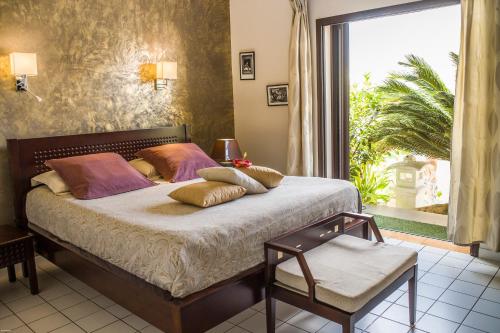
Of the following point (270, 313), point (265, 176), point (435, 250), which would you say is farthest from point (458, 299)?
point (265, 176)

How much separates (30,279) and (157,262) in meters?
1.45

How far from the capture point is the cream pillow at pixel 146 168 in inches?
148

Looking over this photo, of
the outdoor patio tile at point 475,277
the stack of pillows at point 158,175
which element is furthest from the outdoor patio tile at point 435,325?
the stack of pillows at point 158,175

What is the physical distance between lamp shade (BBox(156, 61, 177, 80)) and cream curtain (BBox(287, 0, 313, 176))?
1.24m

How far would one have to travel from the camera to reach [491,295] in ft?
9.04

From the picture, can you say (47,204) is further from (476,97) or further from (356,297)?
(476,97)

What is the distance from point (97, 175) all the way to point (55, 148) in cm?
61

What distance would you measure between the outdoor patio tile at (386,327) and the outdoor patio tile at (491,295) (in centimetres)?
72

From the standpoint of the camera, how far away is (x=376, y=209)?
512 centimetres

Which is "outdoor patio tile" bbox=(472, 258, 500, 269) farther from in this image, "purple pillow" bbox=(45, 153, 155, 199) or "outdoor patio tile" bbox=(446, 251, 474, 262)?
"purple pillow" bbox=(45, 153, 155, 199)

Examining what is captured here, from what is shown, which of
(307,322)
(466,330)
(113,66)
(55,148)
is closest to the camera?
(466,330)

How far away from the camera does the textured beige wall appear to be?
340 cm

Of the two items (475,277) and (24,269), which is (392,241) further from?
(24,269)

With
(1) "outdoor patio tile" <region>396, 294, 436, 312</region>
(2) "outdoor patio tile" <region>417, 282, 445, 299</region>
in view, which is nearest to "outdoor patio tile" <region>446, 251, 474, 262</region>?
(2) "outdoor patio tile" <region>417, 282, 445, 299</region>
